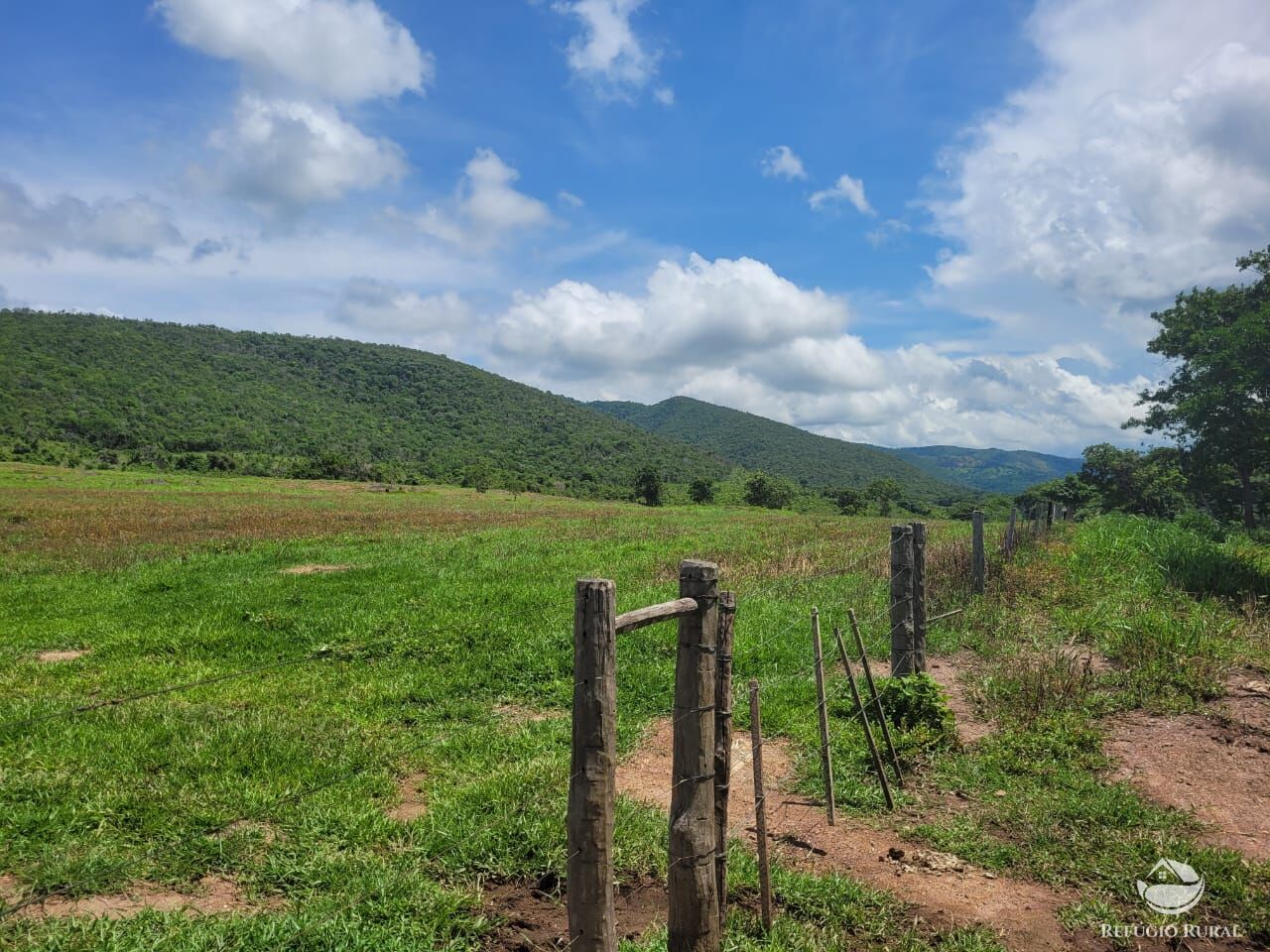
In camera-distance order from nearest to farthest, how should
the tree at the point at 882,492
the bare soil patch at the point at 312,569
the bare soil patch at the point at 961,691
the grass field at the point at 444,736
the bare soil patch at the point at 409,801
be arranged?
the grass field at the point at 444,736, the bare soil patch at the point at 409,801, the bare soil patch at the point at 961,691, the bare soil patch at the point at 312,569, the tree at the point at 882,492

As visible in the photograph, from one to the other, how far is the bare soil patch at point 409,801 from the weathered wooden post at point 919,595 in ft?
18.5

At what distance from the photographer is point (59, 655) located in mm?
9828

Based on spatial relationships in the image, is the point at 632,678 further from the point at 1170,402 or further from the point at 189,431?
the point at 189,431

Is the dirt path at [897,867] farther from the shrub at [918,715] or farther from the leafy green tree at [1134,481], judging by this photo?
the leafy green tree at [1134,481]

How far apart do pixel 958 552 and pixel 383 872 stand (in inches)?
560

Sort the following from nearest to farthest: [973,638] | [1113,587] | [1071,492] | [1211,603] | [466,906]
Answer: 1. [466,906]
2. [973,638]
3. [1211,603]
4. [1113,587]
5. [1071,492]

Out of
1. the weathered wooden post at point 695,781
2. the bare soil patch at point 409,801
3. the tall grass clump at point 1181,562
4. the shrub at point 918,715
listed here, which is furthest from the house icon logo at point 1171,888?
the tall grass clump at point 1181,562

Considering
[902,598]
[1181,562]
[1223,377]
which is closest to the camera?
[902,598]

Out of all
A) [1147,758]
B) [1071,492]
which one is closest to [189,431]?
[1071,492]

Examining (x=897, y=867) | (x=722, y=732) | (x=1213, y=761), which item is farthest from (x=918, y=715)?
(x=722, y=732)

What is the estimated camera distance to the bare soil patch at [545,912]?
3959 mm

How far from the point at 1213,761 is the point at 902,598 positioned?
3.08 meters

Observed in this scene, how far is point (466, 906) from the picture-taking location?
422 centimetres

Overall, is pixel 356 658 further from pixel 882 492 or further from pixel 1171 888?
pixel 882 492
